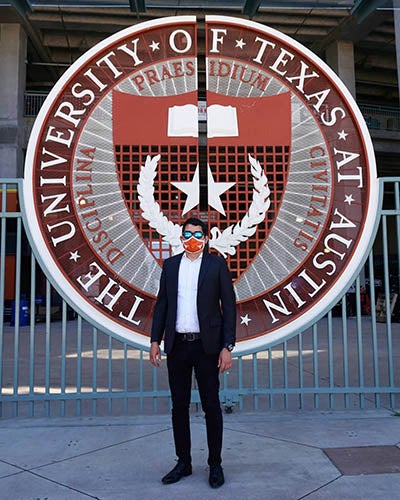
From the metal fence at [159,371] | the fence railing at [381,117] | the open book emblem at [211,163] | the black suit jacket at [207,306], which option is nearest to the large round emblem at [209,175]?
the open book emblem at [211,163]

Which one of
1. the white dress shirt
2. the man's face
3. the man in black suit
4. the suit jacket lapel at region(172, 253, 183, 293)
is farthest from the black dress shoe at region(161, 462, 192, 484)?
the man's face

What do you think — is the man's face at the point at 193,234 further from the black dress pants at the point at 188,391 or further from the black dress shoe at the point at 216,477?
the black dress shoe at the point at 216,477

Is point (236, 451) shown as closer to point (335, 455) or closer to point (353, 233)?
point (335, 455)

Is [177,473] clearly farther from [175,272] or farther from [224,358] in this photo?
[175,272]

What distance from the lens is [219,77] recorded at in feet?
16.3

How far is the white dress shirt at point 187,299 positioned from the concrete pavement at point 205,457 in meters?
1.07

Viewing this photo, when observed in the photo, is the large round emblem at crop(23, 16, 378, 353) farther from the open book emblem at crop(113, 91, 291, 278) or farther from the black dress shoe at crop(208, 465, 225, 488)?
the black dress shoe at crop(208, 465, 225, 488)

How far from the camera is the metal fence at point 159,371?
449 cm

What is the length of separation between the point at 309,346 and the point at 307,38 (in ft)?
48.8

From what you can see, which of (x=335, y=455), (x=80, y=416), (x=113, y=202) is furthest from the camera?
(x=113, y=202)

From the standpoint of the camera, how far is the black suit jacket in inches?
117

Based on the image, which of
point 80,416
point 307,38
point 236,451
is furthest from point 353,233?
point 307,38

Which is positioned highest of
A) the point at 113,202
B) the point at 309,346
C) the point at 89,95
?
the point at 89,95

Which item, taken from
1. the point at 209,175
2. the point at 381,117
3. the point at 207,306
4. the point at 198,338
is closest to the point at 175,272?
the point at 207,306
